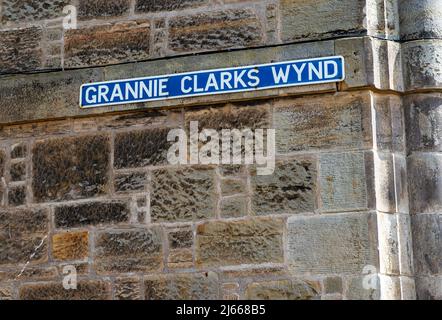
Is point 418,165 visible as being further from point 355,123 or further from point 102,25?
point 102,25

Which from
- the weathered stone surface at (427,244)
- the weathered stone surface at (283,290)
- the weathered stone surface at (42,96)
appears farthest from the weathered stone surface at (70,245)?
the weathered stone surface at (427,244)

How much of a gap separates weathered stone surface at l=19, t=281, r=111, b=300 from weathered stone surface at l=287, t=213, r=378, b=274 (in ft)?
3.42

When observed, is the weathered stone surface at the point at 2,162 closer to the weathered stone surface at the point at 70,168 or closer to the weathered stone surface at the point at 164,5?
the weathered stone surface at the point at 70,168

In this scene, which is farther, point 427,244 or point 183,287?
point 183,287

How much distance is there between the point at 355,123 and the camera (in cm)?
515

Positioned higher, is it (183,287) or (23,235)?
(23,235)

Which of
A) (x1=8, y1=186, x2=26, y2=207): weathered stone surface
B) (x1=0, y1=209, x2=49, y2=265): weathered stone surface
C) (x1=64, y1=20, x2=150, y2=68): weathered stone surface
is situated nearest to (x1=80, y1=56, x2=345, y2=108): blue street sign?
(x1=64, y1=20, x2=150, y2=68): weathered stone surface

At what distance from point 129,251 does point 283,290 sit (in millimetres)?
878

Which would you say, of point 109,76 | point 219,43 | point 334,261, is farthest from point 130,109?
point 334,261

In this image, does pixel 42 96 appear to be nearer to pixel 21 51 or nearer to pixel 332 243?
pixel 21 51

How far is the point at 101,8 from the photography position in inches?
228

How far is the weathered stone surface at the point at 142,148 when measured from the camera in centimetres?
543

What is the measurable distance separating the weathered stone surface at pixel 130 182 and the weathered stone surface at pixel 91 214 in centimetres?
8

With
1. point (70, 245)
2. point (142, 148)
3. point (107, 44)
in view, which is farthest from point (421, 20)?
point (70, 245)
